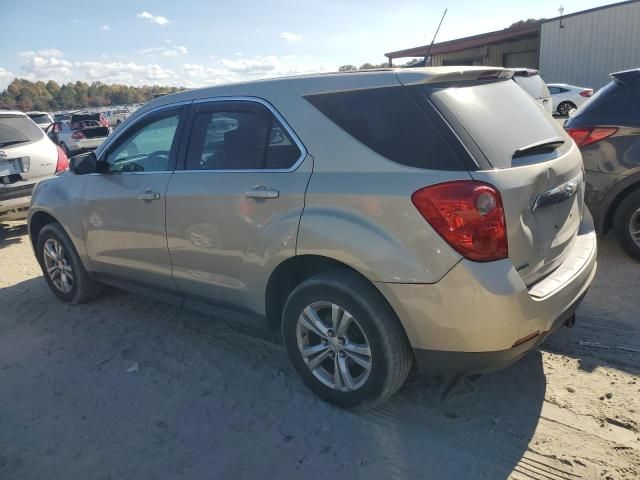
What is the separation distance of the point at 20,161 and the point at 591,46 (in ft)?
78.3

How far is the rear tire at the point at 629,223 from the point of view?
4.46 meters

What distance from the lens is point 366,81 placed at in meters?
2.66

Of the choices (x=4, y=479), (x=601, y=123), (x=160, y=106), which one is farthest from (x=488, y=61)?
(x=4, y=479)

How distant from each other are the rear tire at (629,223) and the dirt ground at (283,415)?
754 mm

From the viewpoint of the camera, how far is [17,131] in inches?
291

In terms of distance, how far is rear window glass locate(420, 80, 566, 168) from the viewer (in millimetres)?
2422

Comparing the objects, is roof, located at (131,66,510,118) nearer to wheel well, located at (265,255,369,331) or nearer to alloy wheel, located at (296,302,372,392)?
wheel well, located at (265,255,369,331)

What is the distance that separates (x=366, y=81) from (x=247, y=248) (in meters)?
1.15

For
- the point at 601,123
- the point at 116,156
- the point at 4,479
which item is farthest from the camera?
the point at 601,123

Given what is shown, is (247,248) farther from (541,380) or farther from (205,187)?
(541,380)

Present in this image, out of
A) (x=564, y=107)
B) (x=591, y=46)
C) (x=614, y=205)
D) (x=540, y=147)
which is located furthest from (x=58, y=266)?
(x=591, y=46)

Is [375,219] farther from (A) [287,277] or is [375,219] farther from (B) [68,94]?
(B) [68,94]

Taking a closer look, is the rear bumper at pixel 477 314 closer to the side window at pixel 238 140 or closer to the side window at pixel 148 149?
the side window at pixel 238 140

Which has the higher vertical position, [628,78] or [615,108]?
[628,78]
